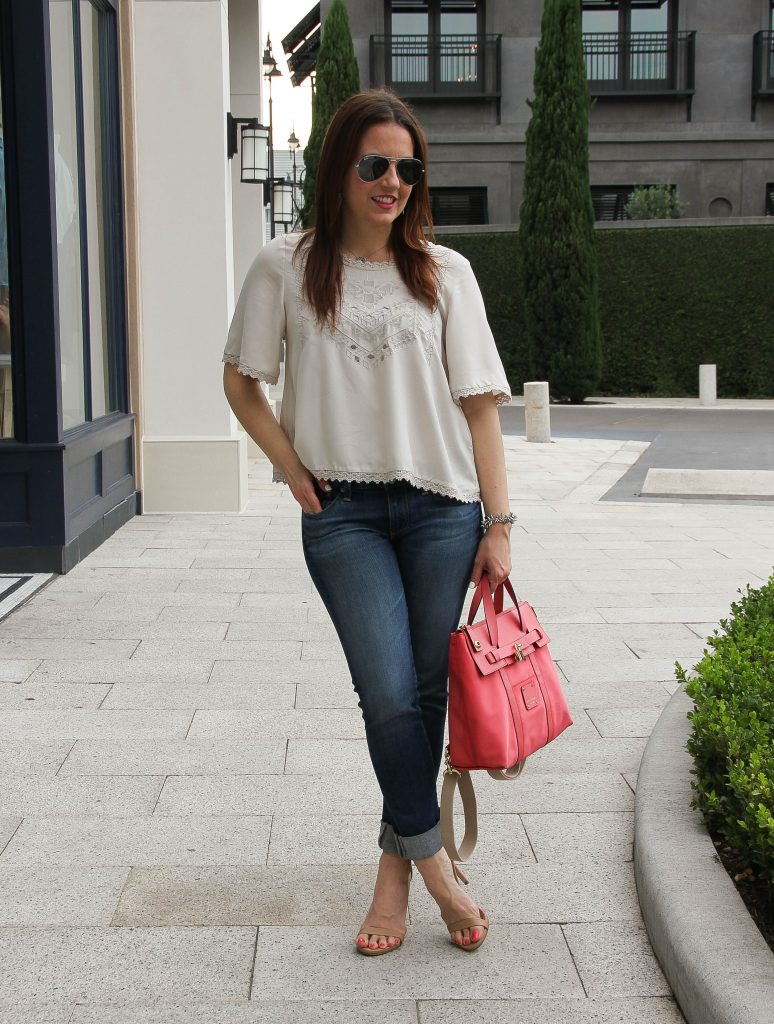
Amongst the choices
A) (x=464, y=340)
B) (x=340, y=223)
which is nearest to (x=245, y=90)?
(x=340, y=223)

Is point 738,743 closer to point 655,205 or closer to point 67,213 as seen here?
point 67,213

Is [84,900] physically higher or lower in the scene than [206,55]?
lower

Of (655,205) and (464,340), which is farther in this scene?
(655,205)

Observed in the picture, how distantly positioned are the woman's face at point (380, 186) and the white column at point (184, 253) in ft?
22.7

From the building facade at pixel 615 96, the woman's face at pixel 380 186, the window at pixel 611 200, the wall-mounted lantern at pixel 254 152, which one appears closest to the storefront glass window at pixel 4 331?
the woman's face at pixel 380 186

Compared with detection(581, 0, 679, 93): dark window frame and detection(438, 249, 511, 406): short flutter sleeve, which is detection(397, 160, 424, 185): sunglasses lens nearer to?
detection(438, 249, 511, 406): short flutter sleeve

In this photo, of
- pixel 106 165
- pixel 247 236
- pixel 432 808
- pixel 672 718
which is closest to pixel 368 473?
pixel 432 808

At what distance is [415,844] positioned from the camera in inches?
113

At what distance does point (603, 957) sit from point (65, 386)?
227 inches

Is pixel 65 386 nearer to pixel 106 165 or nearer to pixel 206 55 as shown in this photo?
pixel 106 165

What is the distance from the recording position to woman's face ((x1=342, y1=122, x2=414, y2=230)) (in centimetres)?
279

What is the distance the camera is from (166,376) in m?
9.85

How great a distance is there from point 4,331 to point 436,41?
25015 millimetres

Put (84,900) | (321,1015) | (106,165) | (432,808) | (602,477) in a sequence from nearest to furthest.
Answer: (321,1015) < (432,808) < (84,900) < (106,165) < (602,477)
